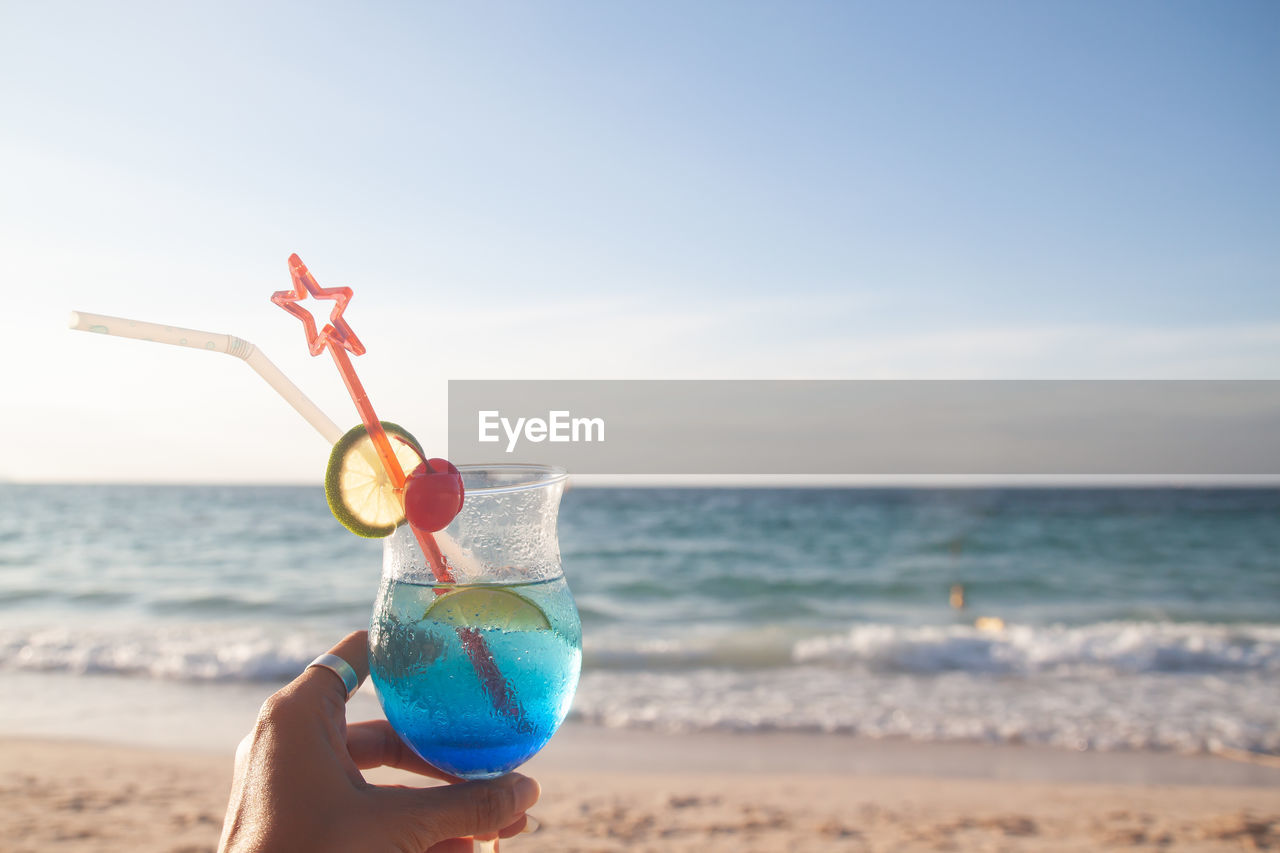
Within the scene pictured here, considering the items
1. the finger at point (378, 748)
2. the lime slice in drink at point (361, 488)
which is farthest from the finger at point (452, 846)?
the lime slice in drink at point (361, 488)

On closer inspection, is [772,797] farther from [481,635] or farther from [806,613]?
[806,613]

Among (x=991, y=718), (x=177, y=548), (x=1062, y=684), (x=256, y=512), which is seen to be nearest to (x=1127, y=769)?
(x=991, y=718)

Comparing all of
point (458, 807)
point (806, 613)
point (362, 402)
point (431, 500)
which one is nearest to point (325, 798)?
point (458, 807)

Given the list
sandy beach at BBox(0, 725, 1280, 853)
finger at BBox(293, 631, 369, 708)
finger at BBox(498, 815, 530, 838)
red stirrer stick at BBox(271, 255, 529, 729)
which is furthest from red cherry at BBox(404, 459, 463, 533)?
sandy beach at BBox(0, 725, 1280, 853)

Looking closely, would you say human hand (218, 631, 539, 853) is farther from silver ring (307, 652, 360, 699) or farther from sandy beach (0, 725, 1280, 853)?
sandy beach (0, 725, 1280, 853)

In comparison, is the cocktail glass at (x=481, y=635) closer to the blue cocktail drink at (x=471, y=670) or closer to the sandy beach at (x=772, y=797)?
the blue cocktail drink at (x=471, y=670)

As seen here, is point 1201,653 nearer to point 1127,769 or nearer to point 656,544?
point 1127,769
